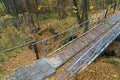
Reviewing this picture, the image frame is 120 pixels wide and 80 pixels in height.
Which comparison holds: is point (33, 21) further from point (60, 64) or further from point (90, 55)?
point (60, 64)

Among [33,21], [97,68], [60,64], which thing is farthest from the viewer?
[33,21]

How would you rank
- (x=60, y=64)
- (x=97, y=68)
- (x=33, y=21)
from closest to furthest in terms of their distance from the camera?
(x=60, y=64) → (x=97, y=68) → (x=33, y=21)

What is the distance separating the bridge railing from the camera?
7.11m

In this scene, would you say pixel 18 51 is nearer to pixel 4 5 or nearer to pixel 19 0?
pixel 4 5

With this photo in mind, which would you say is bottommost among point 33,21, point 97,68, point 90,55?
point 97,68

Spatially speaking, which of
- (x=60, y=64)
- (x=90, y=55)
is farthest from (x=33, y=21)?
(x=60, y=64)

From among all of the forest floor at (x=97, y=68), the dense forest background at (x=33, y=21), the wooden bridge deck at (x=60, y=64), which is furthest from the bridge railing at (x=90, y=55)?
the dense forest background at (x=33, y=21)

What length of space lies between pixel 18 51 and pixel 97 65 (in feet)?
22.5

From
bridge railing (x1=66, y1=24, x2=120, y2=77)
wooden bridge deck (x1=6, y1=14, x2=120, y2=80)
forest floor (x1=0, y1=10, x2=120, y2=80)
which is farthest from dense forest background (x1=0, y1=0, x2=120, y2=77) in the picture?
wooden bridge deck (x1=6, y1=14, x2=120, y2=80)

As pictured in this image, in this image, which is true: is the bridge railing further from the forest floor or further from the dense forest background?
the dense forest background

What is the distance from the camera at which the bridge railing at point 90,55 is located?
23.3ft

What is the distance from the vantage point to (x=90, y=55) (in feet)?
27.6

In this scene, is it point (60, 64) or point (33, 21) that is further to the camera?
point (33, 21)

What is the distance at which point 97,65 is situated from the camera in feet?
28.5
